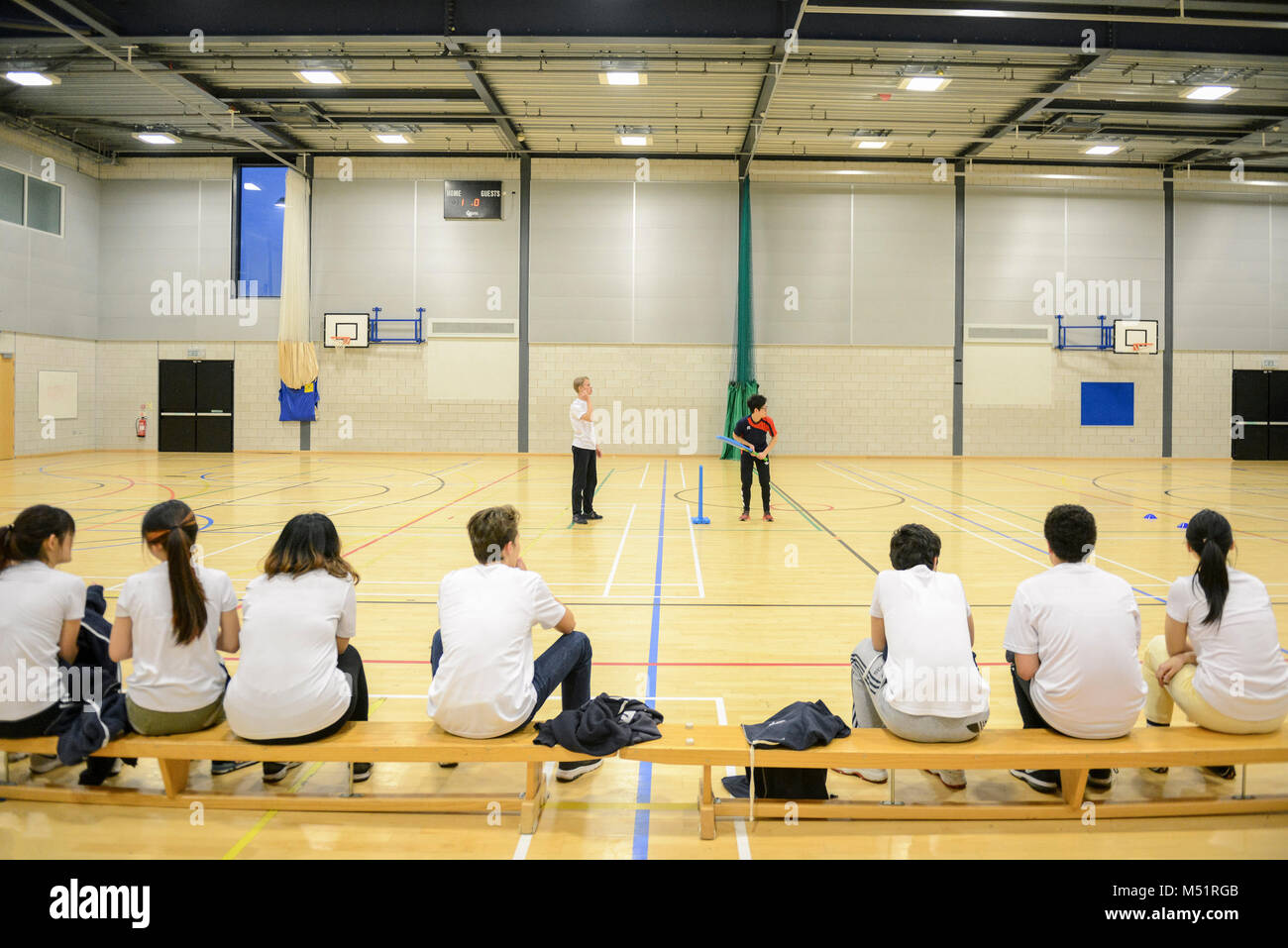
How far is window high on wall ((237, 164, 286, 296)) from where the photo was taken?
23.6 m

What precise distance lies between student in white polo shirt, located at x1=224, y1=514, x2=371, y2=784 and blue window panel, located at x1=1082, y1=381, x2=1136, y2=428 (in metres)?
24.9

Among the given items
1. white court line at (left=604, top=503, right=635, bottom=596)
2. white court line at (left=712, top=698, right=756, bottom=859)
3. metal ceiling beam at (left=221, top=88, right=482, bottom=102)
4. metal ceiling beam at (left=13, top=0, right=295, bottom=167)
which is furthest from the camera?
metal ceiling beam at (left=221, top=88, right=482, bottom=102)

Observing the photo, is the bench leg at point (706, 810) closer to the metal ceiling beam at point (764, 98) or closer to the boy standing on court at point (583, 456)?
the boy standing on court at point (583, 456)

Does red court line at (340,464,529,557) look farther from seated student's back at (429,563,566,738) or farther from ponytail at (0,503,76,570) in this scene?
seated student's back at (429,563,566,738)

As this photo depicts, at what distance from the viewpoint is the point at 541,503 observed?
13.5m


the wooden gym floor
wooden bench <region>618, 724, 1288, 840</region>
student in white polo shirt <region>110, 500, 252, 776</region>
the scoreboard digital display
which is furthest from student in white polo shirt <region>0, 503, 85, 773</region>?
the scoreboard digital display

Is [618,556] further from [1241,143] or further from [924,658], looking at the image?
[1241,143]

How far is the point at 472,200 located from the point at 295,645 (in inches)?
867

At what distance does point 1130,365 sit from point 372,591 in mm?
23661

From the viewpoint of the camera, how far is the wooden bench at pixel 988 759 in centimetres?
320

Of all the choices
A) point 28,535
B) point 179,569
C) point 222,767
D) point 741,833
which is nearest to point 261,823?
point 222,767

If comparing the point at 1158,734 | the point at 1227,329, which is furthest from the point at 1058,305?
the point at 1158,734

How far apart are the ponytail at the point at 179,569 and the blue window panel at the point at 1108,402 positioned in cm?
2526
